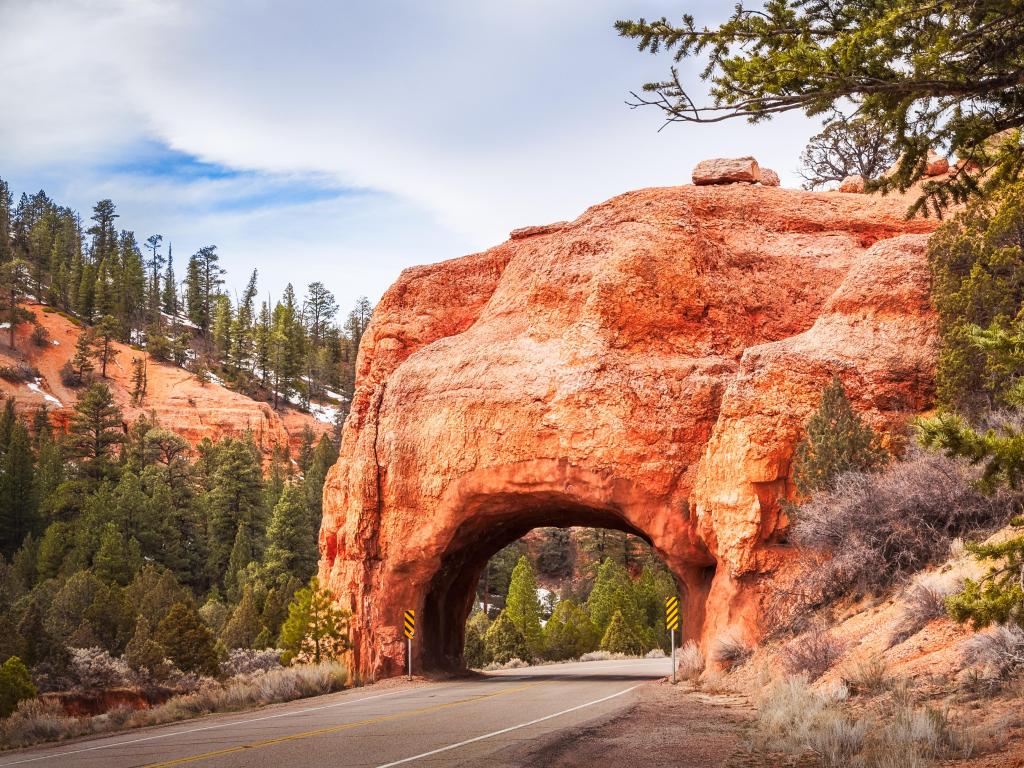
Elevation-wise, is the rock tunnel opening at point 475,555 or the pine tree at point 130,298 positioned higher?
the pine tree at point 130,298

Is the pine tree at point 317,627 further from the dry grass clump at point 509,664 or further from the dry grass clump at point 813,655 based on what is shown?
the dry grass clump at point 509,664

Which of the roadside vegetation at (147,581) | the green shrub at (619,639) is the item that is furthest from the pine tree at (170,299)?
the green shrub at (619,639)

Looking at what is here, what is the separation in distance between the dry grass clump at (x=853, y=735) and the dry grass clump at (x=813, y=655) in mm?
2446

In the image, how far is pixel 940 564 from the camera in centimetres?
1614

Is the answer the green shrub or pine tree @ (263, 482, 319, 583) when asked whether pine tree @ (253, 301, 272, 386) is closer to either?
pine tree @ (263, 482, 319, 583)

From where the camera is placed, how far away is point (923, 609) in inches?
556

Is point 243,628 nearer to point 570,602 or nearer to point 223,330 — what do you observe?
point 570,602

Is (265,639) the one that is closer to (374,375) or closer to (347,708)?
(374,375)

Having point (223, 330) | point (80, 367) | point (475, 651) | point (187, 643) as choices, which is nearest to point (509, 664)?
point (475, 651)

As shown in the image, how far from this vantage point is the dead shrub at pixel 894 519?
54.4 ft

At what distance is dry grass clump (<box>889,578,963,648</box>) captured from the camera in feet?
45.9

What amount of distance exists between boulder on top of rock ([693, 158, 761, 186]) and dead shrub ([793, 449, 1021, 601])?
12430 mm

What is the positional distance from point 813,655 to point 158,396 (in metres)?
90.6

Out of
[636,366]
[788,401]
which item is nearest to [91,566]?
[636,366]
